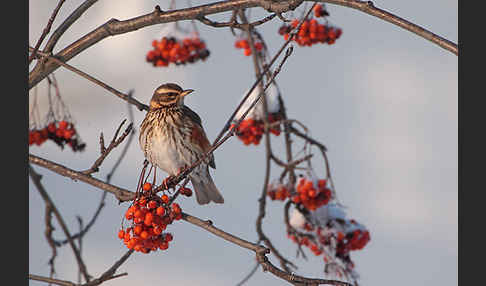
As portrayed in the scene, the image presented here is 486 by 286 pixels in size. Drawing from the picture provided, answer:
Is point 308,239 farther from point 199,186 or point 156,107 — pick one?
point 156,107

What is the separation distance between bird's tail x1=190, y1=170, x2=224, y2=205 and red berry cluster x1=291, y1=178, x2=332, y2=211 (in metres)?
0.61

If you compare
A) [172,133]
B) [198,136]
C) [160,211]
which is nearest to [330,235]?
[198,136]

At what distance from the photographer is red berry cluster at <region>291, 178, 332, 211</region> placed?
168 inches

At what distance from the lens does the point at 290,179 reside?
4363 millimetres

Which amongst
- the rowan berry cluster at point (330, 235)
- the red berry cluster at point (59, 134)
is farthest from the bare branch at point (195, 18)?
the rowan berry cluster at point (330, 235)

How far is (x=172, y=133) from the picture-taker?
12.1 ft

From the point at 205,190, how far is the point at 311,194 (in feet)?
2.50

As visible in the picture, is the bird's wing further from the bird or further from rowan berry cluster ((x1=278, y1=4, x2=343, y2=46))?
rowan berry cluster ((x1=278, y1=4, x2=343, y2=46))

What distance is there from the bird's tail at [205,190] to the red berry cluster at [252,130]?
0.58 metres

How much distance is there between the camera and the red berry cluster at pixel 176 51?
510 centimetres

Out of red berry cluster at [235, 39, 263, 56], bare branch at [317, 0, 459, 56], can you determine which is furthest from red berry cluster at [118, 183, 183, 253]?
red berry cluster at [235, 39, 263, 56]

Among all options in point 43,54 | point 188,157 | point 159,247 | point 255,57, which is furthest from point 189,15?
point 255,57

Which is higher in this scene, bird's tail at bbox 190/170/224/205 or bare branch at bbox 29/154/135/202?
bird's tail at bbox 190/170/224/205

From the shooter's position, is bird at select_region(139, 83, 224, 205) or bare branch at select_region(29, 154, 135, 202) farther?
bird at select_region(139, 83, 224, 205)
